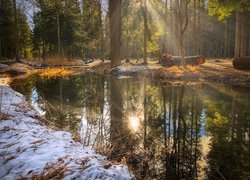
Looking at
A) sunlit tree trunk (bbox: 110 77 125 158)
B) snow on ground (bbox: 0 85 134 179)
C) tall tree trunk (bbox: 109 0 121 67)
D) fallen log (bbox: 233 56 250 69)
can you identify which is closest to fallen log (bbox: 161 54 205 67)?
tall tree trunk (bbox: 109 0 121 67)


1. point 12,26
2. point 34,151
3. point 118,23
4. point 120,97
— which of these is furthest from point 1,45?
point 34,151

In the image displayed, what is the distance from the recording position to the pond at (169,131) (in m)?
4.49

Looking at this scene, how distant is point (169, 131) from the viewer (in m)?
→ 6.55

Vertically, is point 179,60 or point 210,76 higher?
point 179,60

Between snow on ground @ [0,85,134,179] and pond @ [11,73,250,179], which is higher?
snow on ground @ [0,85,134,179]

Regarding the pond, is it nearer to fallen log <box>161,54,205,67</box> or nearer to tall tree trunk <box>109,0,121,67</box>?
tall tree trunk <box>109,0,121,67</box>

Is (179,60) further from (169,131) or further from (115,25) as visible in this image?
(169,131)

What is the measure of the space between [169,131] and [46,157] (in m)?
3.67

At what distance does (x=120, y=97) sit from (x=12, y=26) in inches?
1331

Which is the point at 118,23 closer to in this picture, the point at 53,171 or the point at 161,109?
the point at 161,109

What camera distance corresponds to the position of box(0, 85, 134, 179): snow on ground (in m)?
3.14

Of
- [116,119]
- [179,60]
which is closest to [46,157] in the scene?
[116,119]

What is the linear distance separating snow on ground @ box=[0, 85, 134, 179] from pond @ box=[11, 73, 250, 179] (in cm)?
45

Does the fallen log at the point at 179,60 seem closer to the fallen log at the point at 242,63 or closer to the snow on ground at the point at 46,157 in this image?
the fallen log at the point at 242,63
